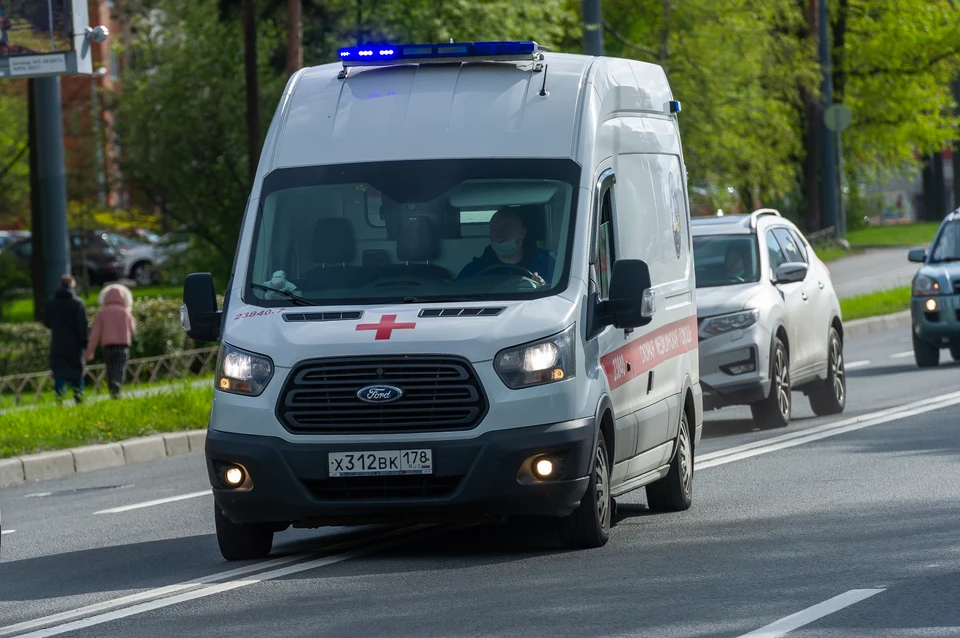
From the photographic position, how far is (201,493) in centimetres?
1290

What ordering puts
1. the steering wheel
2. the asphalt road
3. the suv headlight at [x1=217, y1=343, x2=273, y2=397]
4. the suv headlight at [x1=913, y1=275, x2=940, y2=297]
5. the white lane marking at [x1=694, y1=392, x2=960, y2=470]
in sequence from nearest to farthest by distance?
1. the asphalt road
2. the suv headlight at [x1=217, y1=343, x2=273, y2=397]
3. the steering wheel
4. the white lane marking at [x1=694, y1=392, x2=960, y2=470]
5. the suv headlight at [x1=913, y1=275, x2=940, y2=297]

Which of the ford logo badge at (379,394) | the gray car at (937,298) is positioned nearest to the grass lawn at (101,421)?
the gray car at (937,298)

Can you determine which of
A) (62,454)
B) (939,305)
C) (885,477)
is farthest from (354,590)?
(939,305)

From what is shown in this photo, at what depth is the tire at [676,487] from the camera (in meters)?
10.3

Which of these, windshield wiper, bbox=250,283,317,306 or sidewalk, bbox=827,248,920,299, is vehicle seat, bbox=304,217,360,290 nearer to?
windshield wiper, bbox=250,283,317,306

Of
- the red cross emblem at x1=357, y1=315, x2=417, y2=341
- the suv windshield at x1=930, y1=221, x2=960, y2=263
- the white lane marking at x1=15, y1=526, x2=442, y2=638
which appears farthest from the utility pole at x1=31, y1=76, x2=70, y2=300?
the red cross emblem at x1=357, y1=315, x2=417, y2=341

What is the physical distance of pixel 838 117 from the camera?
38875mm

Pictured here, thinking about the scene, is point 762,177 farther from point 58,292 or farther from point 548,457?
point 548,457

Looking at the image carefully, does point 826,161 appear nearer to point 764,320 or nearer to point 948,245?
point 948,245

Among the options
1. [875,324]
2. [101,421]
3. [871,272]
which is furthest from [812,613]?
[871,272]

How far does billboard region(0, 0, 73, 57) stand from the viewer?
62.5 ft

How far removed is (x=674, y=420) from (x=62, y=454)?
7.40m

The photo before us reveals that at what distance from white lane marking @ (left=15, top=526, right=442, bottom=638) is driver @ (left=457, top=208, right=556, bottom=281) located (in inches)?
58.8

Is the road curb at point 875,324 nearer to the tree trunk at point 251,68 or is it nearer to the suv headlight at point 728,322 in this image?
the tree trunk at point 251,68
